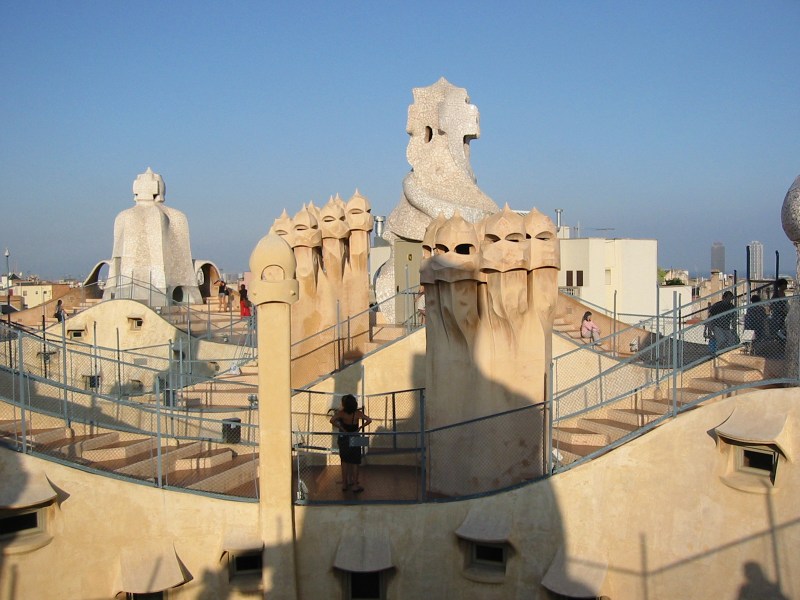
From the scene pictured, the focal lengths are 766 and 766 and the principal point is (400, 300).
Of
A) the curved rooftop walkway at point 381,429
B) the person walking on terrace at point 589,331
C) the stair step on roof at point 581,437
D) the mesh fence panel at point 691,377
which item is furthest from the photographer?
the person walking on terrace at point 589,331

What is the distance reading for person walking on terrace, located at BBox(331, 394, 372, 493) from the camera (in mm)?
9062

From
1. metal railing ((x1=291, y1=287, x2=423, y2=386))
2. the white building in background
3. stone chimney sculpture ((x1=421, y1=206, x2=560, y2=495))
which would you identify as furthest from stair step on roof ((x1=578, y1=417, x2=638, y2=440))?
the white building in background

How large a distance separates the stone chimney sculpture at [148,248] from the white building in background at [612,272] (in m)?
12.7

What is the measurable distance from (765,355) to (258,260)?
6.23 metres

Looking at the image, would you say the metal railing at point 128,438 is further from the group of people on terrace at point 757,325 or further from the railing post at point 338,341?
the group of people on terrace at point 757,325

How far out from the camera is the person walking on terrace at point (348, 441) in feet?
29.7

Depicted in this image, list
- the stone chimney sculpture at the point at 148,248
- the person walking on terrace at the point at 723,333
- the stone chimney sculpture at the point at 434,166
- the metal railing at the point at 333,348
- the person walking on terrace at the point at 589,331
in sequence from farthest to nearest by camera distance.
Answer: the stone chimney sculpture at the point at 148,248 → the stone chimney sculpture at the point at 434,166 → the person walking on terrace at the point at 589,331 → the metal railing at the point at 333,348 → the person walking on terrace at the point at 723,333

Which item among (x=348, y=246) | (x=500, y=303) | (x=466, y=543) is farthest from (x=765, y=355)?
(x=348, y=246)

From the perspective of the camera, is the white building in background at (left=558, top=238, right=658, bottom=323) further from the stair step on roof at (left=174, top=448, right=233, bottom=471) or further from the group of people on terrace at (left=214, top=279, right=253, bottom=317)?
the stair step on roof at (left=174, top=448, right=233, bottom=471)

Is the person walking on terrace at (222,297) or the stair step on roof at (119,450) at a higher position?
the person walking on terrace at (222,297)

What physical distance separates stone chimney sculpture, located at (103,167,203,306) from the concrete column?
1445 centimetres

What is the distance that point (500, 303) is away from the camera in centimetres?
887

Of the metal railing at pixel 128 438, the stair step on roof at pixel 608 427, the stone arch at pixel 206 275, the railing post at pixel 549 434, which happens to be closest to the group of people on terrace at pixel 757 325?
the stair step on roof at pixel 608 427

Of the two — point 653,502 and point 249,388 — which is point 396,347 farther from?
point 653,502
